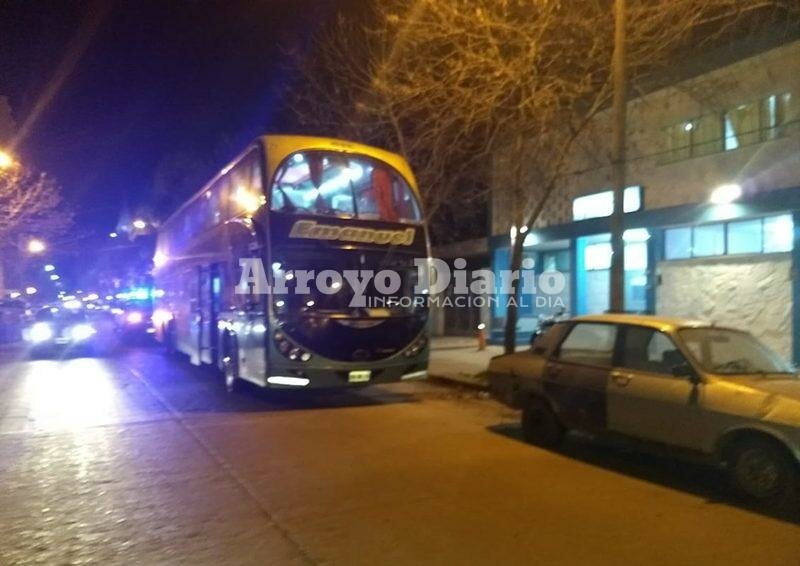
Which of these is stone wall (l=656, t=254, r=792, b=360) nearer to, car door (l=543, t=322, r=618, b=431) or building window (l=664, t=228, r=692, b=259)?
building window (l=664, t=228, r=692, b=259)

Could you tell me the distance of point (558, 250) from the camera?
22453 mm

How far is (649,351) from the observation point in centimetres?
783

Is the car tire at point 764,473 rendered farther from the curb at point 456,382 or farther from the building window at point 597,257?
the building window at point 597,257

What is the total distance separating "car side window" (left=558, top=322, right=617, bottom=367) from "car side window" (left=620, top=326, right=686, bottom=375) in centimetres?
20

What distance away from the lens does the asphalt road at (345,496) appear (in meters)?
5.42

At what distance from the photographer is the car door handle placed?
780 cm

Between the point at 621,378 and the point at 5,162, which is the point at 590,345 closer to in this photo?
the point at 621,378

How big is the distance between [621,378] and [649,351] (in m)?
0.41

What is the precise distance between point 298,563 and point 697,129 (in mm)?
13961

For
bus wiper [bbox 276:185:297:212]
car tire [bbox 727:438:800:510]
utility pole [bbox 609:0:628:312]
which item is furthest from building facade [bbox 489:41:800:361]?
bus wiper [bbox 276:185:297:212]

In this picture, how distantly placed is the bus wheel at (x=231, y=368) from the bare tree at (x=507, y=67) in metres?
5.37

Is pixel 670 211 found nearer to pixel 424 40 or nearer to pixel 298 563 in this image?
pixel 424 40

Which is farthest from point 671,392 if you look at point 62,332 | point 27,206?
point 27,206

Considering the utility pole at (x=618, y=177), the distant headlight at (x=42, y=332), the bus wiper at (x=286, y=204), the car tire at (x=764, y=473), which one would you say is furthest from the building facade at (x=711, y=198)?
the distant headlight at (x=42, y=332)
